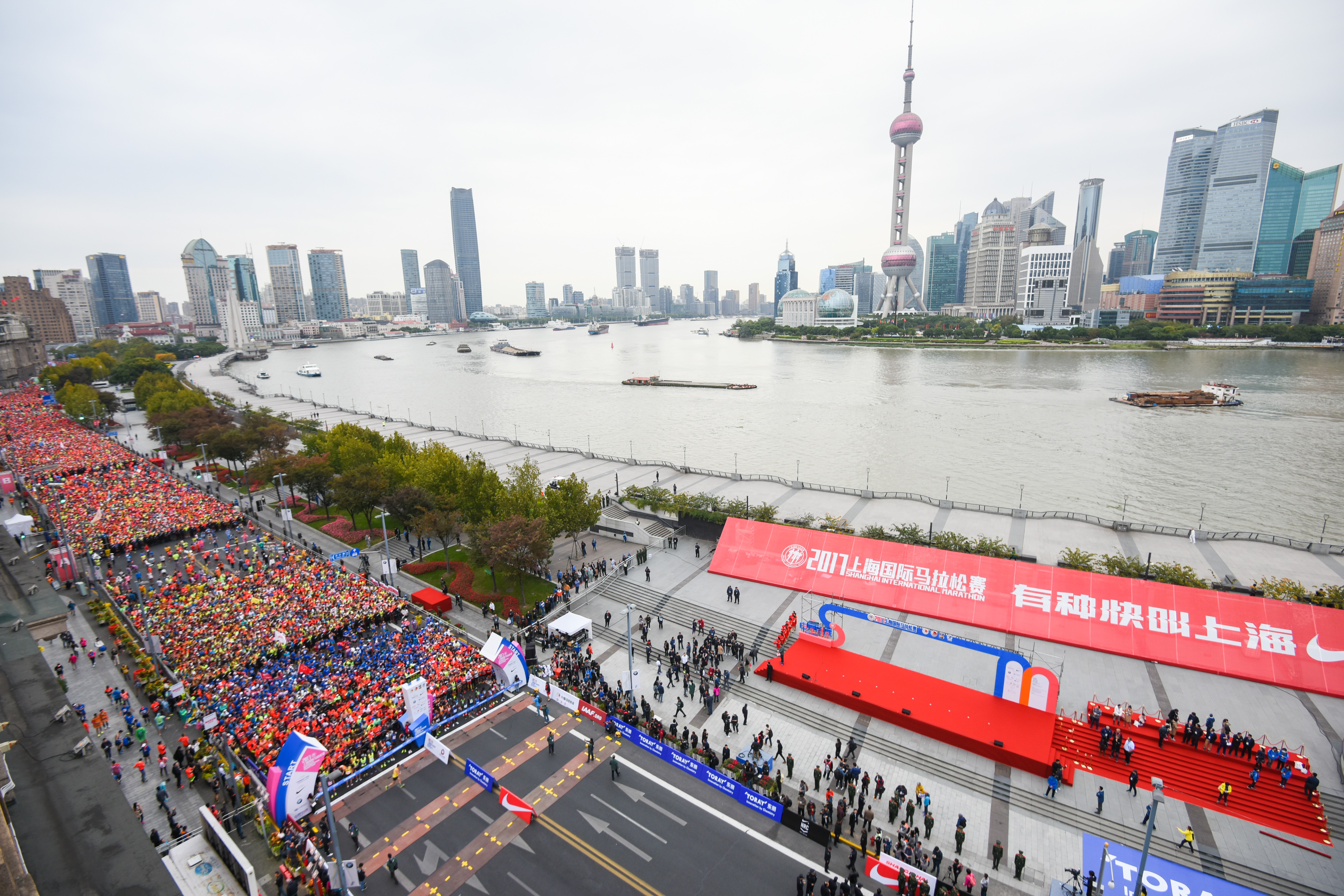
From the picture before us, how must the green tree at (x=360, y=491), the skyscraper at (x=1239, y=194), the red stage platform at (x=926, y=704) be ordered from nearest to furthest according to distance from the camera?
the red stage platform at (x=926, y=704) → the green tree at (x=360, y=491) → the skyscraper at (x=1239, y=194)

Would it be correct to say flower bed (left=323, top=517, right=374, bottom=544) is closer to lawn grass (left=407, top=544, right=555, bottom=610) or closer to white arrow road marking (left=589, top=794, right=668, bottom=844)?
lawn grass (left=407, top=544, right=555, bottom=610)

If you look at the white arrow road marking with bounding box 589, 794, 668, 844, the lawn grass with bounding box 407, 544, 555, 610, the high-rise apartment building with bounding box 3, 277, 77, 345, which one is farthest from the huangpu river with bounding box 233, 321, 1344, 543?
the high-rise apartment building with bounding box 3, 277, 77, 345

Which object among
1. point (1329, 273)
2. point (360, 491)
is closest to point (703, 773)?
point (360, 491)

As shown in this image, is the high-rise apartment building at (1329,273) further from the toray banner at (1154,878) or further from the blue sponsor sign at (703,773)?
the blue sponsor sign at (703,773)

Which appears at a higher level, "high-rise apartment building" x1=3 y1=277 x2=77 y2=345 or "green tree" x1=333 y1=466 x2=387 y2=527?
"high-rise apartment building" x1=3 y1=277 x2=77 y2=345

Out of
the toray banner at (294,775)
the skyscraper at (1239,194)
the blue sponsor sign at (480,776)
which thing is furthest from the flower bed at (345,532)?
the skyscraper at (1239,194)
